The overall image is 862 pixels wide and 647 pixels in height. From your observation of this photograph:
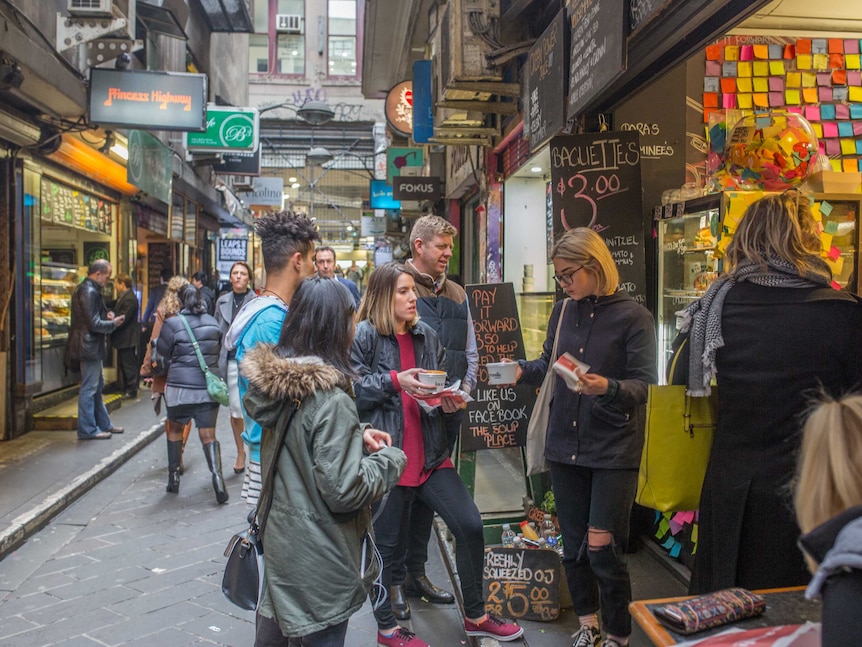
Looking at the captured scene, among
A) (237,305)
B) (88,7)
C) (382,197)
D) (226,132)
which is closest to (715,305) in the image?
(237,305)

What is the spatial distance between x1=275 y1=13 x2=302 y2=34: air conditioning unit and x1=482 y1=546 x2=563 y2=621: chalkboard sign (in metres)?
35.9

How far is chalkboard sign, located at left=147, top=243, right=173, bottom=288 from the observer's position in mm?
16625

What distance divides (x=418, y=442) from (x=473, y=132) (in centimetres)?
457

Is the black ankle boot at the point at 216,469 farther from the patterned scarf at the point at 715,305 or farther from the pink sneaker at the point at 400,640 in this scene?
the patterned scarf at the point at 715,305

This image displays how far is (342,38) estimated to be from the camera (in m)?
35.8

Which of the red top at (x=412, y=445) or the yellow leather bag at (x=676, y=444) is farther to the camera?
the red top at (x=412, y=445)

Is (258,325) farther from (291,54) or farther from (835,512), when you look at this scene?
(291,54)

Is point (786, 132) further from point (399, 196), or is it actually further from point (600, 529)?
point (399, 196)

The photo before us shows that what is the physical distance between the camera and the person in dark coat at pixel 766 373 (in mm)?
2441

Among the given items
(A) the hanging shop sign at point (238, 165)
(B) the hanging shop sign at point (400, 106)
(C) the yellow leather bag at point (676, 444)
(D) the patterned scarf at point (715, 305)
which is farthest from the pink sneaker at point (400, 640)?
(A) the hanging shop sign at point (238, 165)

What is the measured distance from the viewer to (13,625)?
4.05m

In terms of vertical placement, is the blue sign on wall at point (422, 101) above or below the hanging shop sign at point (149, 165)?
above

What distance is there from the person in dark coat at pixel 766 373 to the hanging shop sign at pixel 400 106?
35.0ft

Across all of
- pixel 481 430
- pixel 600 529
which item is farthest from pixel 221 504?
pixel 600 529
